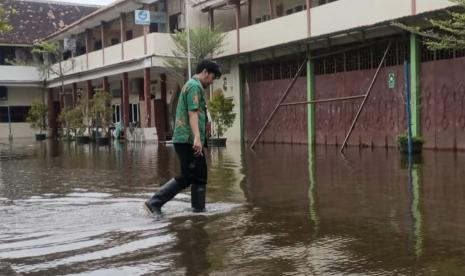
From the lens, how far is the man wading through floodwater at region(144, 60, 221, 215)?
6.24 metres

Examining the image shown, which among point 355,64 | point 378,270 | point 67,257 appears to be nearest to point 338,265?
point 378,270

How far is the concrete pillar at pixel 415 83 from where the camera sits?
1573 centimetres

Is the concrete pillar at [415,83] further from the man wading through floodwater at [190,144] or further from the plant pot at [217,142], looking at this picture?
the man wading through floodwater at [190,144]

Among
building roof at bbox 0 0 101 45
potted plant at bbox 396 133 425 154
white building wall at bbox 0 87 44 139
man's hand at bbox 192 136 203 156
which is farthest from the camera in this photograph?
white building wall at bbox 0 87 44 139

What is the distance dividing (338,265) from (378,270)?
11.2 inches

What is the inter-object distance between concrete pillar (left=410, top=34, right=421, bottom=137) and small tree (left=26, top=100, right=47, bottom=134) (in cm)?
2853

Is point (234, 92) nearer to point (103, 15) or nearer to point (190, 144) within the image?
point (103, 15)

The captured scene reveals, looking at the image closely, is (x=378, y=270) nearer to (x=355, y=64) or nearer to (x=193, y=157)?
(x=193, y=157)

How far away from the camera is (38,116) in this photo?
38875mm

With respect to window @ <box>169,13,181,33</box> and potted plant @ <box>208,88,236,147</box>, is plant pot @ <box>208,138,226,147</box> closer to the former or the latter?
potted plant @ <box>208,88,236,147</box>

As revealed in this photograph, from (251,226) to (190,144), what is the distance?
119cm

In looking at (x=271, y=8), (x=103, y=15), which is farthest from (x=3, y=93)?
(x=271, y=8)

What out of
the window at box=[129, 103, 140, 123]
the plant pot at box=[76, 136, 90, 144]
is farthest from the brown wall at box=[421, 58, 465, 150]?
the window at box=[129, 103, 140, 123]

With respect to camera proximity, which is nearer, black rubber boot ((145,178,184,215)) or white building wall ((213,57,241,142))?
black rubber boot ((145,178,184,215))
